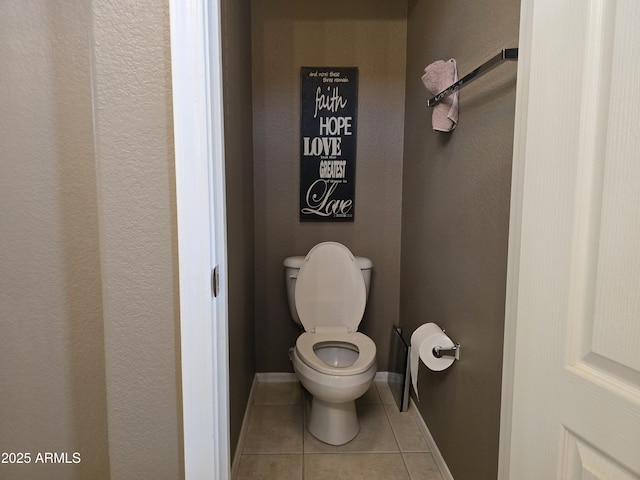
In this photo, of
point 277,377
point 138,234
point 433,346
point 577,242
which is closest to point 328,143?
point 433,346

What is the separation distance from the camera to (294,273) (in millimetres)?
2268

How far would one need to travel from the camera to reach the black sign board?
7.59 ft

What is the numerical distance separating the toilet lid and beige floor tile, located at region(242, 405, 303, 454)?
46cm

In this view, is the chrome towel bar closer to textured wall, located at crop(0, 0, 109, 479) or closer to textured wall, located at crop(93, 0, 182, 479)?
textured wall, located at crop(93, 0, 182, 479)

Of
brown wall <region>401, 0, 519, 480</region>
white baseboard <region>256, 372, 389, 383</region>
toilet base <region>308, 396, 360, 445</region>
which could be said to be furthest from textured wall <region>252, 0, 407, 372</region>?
toilet base <region>308, 396, 360, 445</region>

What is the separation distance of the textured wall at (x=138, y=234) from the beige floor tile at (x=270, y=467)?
3.17 feet

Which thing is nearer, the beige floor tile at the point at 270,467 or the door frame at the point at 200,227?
the door frame at the point at 200,227

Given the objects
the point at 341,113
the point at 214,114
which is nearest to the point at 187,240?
the point at 214,114

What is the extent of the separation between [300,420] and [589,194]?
1876 mm

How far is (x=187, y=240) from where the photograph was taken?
785mm

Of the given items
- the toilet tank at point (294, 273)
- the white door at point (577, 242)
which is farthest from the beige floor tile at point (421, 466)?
the white door at point (577, 242)

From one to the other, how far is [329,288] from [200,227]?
1478 mm

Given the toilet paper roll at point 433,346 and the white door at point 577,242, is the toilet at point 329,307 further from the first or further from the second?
the white door at point 577,242

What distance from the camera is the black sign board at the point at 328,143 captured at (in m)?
2.31
